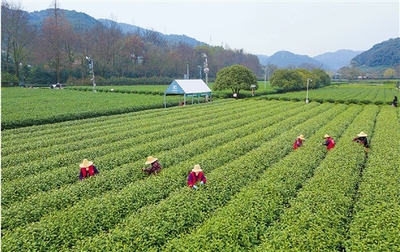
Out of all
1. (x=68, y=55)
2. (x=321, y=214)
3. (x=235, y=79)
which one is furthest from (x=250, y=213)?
(x=68, y=55)

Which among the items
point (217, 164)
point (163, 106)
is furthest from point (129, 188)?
point (163, 106)

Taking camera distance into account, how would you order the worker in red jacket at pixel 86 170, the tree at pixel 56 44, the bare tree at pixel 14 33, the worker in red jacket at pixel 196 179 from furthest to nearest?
the tree at pixel 56 44, the bare tree at pixel 14 33, the worker in red jacket at pixel 86 170, the worker in red jacket at pixel 196 179

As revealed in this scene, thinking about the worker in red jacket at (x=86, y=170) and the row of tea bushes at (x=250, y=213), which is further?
the worker in red jacket at (x=86, y=170)

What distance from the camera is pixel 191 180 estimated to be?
8664 millimetres

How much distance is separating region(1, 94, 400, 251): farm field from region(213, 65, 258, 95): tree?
30431 mm

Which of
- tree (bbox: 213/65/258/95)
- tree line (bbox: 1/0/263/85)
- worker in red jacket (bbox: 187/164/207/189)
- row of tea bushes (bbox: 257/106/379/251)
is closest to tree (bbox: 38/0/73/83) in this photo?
tree line (bbox: 1/0/263/85)

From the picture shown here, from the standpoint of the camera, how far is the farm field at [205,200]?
19.0 ft

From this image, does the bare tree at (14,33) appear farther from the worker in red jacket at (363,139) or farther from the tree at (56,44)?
the worker in red jacket at (363,139)

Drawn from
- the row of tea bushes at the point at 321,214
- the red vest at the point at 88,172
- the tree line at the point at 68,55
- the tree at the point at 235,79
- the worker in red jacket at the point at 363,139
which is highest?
the tree line at the point at 68,55

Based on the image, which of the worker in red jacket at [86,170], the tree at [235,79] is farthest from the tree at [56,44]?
the worker in red jacket at [86,170]

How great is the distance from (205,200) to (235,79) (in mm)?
37968

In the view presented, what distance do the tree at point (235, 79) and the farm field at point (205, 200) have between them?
1198 inches

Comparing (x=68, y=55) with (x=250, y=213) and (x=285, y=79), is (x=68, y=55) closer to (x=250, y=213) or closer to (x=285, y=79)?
(x=285, y=79)

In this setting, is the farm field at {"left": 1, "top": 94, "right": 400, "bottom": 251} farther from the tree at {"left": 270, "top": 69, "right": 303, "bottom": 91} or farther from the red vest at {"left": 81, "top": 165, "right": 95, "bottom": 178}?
the tree at {"left": 270, "top": 69, "right": 303, "bottom": 91}
